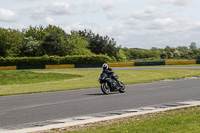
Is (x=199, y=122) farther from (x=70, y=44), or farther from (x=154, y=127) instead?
(x=70, y=44)

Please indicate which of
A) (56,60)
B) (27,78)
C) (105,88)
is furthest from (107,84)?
(56,60)

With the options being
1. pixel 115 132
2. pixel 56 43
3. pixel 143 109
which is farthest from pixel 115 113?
pixel 56 43

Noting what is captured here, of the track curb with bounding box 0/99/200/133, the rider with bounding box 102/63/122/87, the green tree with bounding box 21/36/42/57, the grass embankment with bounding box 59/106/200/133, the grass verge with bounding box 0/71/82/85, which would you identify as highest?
the green tree with bounding box 21/36/42/57

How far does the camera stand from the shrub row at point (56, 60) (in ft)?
204

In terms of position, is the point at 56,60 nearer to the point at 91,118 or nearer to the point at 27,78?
the point at 27,78

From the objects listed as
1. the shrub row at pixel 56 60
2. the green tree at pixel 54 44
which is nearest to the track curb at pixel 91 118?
the shrub row at pixel 56 60

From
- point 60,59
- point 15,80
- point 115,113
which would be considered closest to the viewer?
point 115,113

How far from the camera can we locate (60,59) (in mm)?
64938

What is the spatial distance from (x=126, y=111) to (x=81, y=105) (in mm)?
2482

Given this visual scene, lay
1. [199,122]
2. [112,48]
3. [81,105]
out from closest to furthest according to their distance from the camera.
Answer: [199,122] → [81,105] → [112,48]

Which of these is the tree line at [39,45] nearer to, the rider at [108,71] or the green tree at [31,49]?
the green tree at [31,49]

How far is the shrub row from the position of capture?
6225cm

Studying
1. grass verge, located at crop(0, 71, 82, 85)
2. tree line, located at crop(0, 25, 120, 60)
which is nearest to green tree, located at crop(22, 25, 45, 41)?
tree line, located at crop(0, 25, 120, 60)

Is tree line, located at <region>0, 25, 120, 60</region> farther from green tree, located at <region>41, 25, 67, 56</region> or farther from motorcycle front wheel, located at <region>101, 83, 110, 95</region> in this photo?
motorcycle front wheel, located at <region>101, 83, 110, 95</region>
